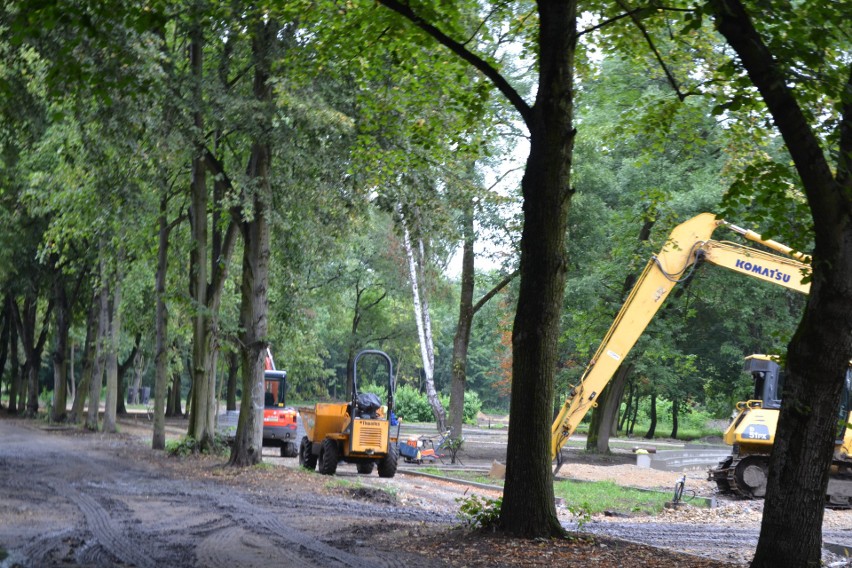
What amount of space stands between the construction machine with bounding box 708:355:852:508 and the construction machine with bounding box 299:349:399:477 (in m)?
7.65

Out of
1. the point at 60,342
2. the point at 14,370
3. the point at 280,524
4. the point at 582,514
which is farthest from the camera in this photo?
the point at 14,370

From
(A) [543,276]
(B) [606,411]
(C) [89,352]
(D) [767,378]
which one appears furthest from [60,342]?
(A) [543,276]

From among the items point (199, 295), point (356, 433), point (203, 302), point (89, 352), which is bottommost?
point (356, 433)

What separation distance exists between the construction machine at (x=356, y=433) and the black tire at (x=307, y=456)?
115mm

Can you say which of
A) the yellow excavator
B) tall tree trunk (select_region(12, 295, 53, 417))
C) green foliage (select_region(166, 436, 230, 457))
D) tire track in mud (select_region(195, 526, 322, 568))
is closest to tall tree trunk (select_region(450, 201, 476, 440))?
green foliage (select_region(166, 436, 230, 457))

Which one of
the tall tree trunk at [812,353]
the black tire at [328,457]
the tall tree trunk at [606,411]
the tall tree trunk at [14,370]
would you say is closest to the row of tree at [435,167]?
the tall tree trunk at [812,353]

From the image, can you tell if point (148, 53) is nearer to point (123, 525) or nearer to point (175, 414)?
point (123, 525)

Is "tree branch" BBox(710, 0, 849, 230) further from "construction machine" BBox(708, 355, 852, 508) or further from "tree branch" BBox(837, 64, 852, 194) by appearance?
"construction machine" BBox(708, 355, 852, 508)

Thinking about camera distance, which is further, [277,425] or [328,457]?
[277,425]

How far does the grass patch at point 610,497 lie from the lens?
1822 cm

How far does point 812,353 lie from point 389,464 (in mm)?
15807

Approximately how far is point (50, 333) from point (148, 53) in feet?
121

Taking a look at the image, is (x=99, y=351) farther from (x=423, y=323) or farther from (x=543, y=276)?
(x=543, y=276)

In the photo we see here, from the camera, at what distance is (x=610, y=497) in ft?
66.4
